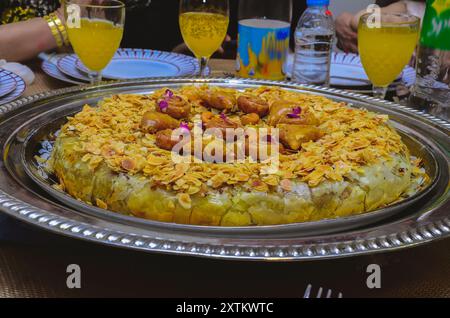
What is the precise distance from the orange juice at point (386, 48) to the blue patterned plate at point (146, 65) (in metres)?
0.51

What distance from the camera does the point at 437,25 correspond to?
1270 millimetres

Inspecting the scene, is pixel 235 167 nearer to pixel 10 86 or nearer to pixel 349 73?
pixel 10 86

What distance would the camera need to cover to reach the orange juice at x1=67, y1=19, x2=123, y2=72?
1.35m

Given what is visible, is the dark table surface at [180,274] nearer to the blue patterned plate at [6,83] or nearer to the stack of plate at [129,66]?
the blue patterned plate at [6,83]

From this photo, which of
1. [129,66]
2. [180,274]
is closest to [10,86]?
[129,66]

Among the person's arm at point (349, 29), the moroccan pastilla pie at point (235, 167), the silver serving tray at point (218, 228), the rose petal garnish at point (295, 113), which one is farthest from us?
the person's arm at point (349, 29)

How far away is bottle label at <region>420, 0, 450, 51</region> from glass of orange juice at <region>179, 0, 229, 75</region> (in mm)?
538

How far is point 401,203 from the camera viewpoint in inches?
30.5

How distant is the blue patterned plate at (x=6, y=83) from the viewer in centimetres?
126

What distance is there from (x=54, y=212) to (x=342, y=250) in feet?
1.17

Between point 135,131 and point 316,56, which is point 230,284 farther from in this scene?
point 316,56

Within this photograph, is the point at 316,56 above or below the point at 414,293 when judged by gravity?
above

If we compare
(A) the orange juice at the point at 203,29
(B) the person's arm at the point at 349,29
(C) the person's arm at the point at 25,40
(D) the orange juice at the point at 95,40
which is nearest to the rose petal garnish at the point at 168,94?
(D) the orange juice at the point at 95,40
